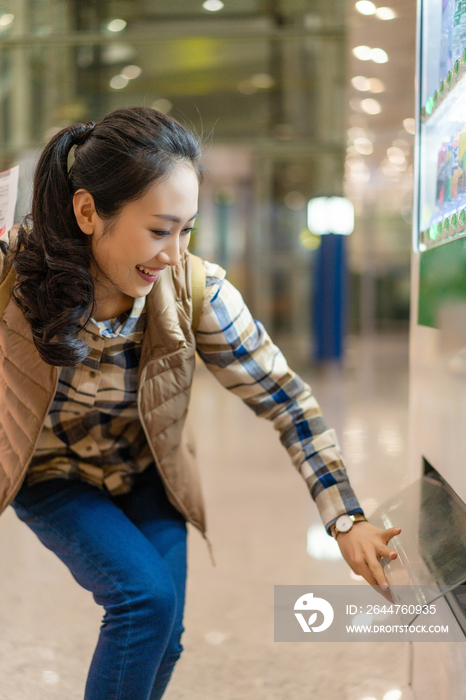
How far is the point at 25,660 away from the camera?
181 cm

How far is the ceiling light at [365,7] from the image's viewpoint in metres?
5.64

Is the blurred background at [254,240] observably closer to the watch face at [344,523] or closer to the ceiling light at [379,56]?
the ceiling light at [379,56]

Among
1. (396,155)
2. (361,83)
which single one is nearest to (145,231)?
(361,83)

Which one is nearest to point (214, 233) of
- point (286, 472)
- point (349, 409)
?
point (349, 409)

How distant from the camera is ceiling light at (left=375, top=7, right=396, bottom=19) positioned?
17.7ft

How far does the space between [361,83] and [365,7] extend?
6.99ft

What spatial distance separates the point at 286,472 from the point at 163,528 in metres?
2.26

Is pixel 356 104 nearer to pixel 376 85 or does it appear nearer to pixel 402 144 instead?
pixel 376 85

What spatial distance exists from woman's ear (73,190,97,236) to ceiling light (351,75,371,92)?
7.35 meters

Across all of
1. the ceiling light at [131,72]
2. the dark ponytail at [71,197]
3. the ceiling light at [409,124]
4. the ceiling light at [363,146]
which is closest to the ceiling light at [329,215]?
the ceiling light at [131,72]

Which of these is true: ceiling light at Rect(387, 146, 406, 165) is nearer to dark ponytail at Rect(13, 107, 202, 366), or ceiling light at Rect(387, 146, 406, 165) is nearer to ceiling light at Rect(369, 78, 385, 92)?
ceiling light at Rect(369, 78, 385, 92)

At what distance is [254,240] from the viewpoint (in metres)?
7.57

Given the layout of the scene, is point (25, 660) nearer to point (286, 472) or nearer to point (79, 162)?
point (79, 162)

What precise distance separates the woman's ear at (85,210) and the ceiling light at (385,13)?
504cm
